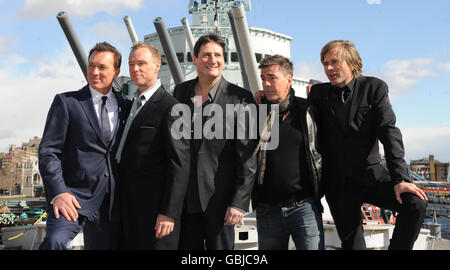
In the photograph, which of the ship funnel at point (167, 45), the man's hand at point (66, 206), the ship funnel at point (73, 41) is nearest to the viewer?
the man's hand at point (66, 206)

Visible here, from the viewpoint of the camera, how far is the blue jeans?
243 cm

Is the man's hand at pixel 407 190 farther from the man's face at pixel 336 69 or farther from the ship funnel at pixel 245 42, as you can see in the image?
the ship funnel at pixel 245 42

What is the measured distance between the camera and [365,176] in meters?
2.48

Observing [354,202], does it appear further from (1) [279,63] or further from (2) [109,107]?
(2) [109,107]

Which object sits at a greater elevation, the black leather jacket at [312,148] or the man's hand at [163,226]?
the black leather jacket at [312,148]

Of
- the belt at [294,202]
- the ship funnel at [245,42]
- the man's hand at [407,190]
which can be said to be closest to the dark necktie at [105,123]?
the belt at [294,202]

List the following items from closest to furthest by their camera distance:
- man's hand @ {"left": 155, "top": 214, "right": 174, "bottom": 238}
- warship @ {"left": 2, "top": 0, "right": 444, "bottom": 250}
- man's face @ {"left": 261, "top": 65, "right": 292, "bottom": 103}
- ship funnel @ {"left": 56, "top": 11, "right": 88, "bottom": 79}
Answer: man's hand @ {"left": 155, "top": 214, "right": 174, "bottom": 238} < man's face @ {"left": 261, "top": 65, "right": 292, "bottom": 103} < warship @ {"left": 2, "top": 0, "right": 444, "bottom": 250} < ship funnel @ {"left": 56, "top": 11, "right": 88, "bottom": 79}

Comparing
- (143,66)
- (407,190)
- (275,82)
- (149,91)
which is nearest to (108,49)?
(143,66)

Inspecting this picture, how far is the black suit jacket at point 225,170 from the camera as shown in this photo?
2365 mm

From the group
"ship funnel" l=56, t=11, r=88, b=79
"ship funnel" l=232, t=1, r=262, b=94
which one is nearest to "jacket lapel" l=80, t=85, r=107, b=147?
"ship funnel" l=232, t=1, r=262, b=94

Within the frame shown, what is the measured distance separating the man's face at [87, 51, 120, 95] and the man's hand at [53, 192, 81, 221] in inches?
Result: 27.9

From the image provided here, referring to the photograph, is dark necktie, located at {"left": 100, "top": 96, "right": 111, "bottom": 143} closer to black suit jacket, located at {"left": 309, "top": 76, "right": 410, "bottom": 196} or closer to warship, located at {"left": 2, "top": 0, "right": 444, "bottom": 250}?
black suit jacket, located at {"left": 309, "top": 76, "right": 410, "bottom": 196}

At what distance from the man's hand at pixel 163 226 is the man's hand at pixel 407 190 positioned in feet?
4.49
